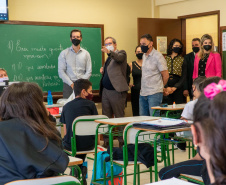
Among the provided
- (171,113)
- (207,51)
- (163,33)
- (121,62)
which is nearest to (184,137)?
(171,113)

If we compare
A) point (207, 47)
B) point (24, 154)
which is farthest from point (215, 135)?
point (207, 47)

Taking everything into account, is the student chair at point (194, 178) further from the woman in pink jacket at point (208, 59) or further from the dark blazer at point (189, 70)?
the dark blazer at point (189, 70)

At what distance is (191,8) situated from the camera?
706 cm

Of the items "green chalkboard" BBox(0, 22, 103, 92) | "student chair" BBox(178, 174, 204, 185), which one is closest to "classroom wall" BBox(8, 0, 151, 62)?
"green chalkboard" BBox(0, 22, 103, 92)

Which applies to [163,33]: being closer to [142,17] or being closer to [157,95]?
[142,17]

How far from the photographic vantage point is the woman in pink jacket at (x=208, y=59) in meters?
6.03

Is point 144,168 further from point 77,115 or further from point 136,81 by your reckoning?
point 136,81

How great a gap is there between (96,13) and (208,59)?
84.2 inches

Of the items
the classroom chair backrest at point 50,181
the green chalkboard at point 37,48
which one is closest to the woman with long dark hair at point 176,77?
the green chalkboard at point 37,48

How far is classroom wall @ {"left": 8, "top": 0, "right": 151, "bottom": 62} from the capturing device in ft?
20.3

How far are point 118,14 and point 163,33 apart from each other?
0.90m

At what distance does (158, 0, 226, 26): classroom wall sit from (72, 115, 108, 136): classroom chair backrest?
3689 mm

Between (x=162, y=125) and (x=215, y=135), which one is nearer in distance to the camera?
(x=215, y=135)

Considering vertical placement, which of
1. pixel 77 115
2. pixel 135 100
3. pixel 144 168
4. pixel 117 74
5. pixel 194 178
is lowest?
pixel 144 168
